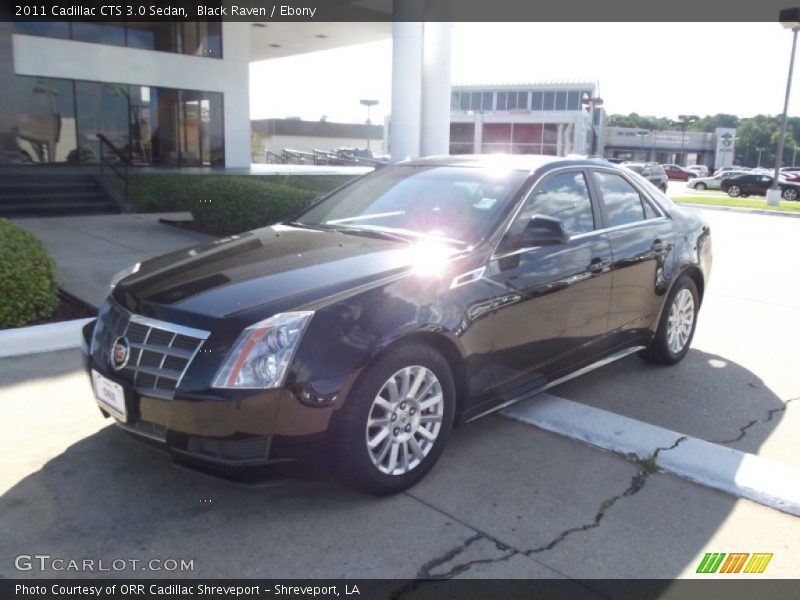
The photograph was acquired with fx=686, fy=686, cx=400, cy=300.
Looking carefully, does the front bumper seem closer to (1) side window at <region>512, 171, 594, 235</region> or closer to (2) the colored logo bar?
(2) the colored logo bar

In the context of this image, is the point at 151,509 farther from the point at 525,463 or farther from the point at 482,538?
the point at 525,463

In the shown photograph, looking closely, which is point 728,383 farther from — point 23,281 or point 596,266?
point 23,281

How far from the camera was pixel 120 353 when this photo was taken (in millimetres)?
3379

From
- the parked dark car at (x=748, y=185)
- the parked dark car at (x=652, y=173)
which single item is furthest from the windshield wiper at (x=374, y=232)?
the parked dark car at (x=748, y=185)

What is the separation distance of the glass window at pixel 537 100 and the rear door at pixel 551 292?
70630mm

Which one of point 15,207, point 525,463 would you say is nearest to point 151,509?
point 525,463

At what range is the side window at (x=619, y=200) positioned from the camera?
498 centimetres

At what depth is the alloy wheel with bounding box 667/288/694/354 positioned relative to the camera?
5.55 m

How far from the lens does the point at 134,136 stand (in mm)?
19656

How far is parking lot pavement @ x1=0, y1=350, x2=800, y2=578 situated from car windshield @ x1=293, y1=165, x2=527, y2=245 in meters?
1.35

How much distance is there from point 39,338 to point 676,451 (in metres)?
4.91

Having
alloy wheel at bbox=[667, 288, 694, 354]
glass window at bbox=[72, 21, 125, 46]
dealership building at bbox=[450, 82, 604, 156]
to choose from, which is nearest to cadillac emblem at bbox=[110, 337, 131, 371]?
alloy wheel at bbox=[667, 288, 694, 354]

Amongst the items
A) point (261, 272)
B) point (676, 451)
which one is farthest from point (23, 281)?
point (676, 451)

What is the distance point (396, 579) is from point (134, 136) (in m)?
19.3
